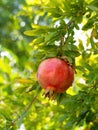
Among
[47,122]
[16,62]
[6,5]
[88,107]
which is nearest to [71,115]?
[88,107]

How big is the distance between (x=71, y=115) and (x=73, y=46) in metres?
0.48

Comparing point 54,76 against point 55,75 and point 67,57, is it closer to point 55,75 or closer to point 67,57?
point 55,75

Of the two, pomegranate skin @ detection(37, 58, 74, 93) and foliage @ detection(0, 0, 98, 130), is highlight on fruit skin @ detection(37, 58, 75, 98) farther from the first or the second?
foliage @ detection(0, 0, 98, 130)

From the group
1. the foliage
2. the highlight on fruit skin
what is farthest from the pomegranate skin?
the foliage

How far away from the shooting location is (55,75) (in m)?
1.95

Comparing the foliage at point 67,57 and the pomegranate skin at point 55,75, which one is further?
the foliage at point 67,57

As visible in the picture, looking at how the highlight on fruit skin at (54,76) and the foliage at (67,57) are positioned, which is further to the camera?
the foliage at (67,57)

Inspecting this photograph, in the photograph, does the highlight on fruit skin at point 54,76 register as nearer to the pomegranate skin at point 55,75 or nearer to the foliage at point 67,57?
the pomegranate skin at point 55,75

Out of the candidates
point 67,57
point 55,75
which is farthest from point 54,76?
point 67,57

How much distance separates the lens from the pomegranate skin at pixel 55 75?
195 cm

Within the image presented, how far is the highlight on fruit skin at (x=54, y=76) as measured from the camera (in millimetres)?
1945

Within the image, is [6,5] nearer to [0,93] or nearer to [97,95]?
[0,93]

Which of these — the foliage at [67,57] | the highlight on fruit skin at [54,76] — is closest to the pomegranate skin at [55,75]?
the highlight on fruit skin at [54,76]

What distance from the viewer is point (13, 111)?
3.02 m
